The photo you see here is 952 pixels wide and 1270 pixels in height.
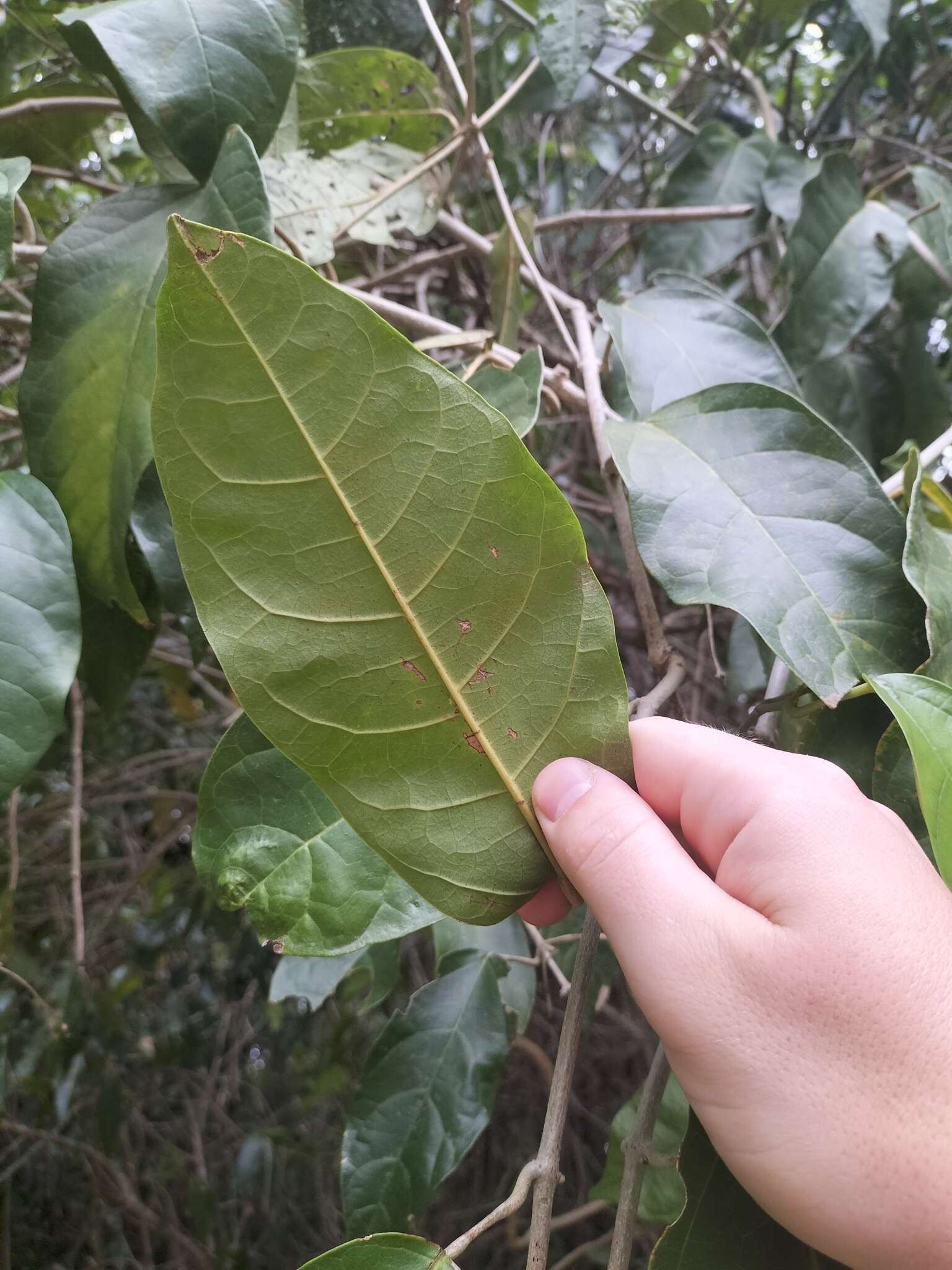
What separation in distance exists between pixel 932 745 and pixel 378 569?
0.27 m

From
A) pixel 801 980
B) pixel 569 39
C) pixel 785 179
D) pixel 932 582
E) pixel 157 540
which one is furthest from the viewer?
pixel 785 179

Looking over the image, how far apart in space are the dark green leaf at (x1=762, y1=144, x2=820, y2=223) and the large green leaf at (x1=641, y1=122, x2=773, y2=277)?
34 millimetres

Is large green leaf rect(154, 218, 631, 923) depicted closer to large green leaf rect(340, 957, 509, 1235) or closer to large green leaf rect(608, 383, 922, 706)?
large green leaf rect(608, 383, 922, 706)

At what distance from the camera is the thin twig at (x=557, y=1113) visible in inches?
13.9

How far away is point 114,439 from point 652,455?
354 millimetres

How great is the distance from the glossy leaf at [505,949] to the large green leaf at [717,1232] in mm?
341

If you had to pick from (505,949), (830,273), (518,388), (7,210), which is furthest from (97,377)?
(830,273)

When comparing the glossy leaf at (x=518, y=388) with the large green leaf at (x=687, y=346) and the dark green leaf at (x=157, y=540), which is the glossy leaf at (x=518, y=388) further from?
the dark green leaf at (x=157, y=540)

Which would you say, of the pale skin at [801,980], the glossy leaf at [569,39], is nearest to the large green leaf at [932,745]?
the pale skin at [801,980]

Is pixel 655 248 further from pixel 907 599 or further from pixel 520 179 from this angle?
pixel 907 599

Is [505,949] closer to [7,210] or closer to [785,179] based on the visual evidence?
[7,210]

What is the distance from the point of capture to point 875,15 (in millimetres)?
836

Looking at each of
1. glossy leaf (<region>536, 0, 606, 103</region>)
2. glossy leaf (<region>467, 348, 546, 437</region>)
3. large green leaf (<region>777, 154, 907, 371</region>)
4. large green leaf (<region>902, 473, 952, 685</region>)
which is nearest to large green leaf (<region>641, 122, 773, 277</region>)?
large green leaf (<region>777, 154, 907, 371</region>)


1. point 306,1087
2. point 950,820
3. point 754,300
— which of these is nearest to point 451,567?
point 950,820
